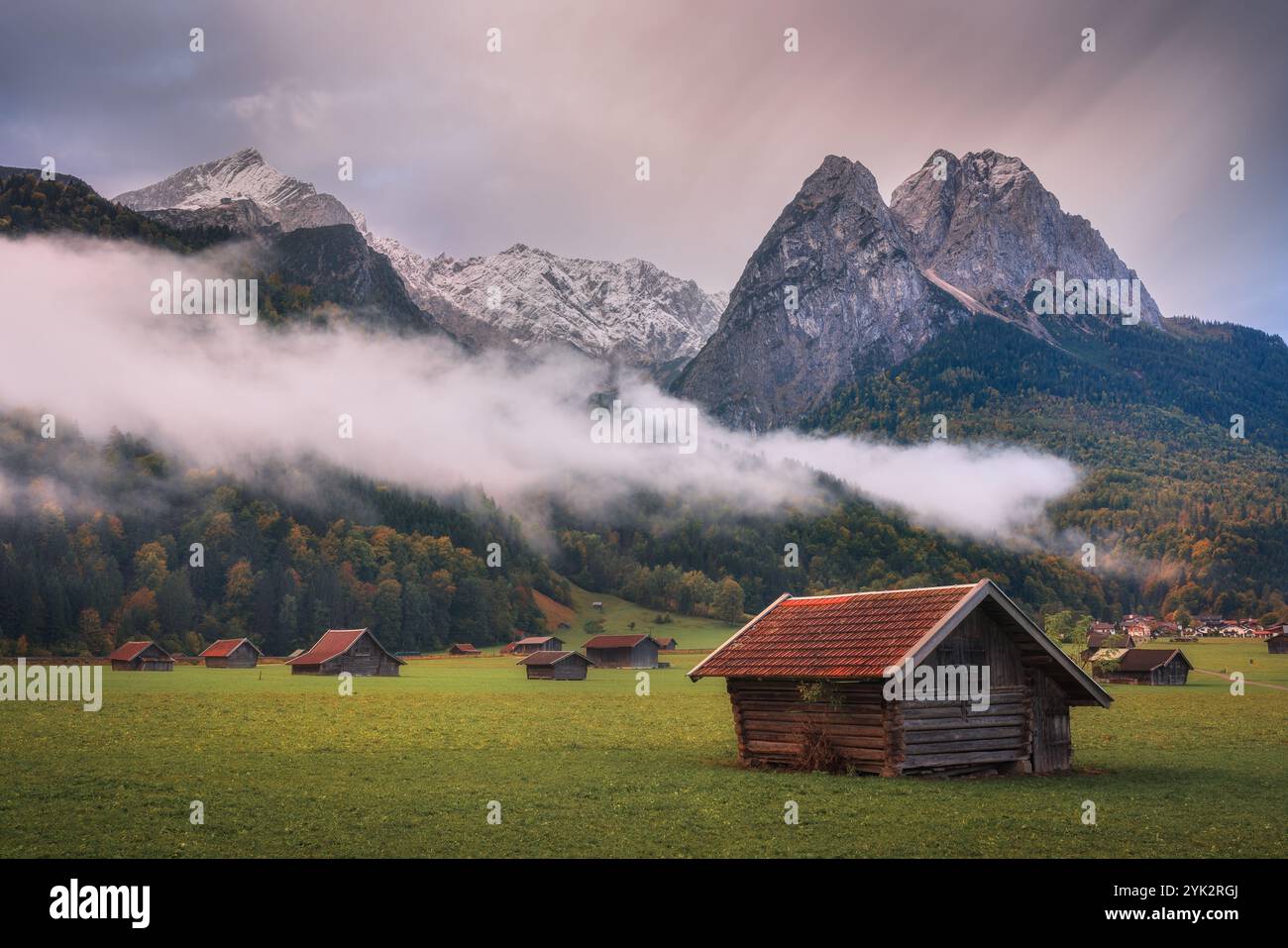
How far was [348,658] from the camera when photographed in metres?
112

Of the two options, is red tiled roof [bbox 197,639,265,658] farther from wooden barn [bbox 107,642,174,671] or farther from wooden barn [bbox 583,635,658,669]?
wooden barn [bbox 583,635,658,669]

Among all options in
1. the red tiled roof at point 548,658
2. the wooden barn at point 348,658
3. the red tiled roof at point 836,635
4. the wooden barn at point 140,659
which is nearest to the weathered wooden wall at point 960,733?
the red tiled roof at point 836,635

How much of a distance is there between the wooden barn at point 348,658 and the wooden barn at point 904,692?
8473 cm

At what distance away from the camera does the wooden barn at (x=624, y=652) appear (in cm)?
13825

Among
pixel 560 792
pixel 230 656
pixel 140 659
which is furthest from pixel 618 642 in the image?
pixel 560 792

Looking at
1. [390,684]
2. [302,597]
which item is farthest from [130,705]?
[302,597]

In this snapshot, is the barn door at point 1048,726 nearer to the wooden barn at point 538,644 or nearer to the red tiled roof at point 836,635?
the red tiled roof at point 836,635

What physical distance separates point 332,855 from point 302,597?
591 ft

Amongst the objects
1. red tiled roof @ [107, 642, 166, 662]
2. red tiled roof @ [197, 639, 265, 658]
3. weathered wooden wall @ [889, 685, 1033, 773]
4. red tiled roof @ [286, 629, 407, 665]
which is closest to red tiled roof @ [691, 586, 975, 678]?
weathered wooden wall @ [889, 685, 1033, 773]

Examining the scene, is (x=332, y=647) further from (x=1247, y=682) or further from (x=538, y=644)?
(x=1247, y=682)

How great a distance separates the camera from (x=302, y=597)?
189875mm

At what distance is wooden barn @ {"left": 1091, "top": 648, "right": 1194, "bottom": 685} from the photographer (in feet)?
318
